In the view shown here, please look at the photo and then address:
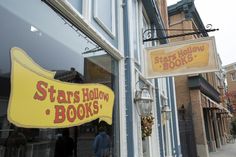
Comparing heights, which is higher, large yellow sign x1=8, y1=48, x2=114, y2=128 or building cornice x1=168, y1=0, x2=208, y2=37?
building cornice x1=168, y1=0, x2=208, y2=37

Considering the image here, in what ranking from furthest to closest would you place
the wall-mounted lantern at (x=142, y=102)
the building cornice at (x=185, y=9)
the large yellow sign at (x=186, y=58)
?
1. the building cornice at (x=185, y=9)
2. the large yellow sign at (x=186, y=58)
3. the wall-mounted lantern at (x=142, y=102)

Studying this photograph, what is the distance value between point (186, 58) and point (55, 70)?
10.9 feet

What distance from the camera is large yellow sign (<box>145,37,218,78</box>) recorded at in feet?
16.6

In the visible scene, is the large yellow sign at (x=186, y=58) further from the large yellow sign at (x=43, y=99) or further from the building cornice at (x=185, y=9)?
the building cornice at (x=185, y=9)

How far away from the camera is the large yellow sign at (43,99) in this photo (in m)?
2.06

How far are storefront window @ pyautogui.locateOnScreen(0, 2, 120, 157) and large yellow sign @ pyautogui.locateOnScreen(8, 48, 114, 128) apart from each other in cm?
5

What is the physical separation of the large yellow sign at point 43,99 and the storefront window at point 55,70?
0.18 feet

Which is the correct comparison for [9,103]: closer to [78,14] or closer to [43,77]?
[43,77]

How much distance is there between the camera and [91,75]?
3.52 meters

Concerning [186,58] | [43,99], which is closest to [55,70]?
[43,99]

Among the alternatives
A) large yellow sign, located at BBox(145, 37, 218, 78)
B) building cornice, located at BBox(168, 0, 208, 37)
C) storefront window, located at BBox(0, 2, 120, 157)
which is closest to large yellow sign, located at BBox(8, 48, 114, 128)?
storefront window, located at BBox(0, 2, 120, 157)

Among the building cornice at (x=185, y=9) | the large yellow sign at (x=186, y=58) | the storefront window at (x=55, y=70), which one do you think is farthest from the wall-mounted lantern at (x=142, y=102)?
the building cornice at (x=185, y=9)

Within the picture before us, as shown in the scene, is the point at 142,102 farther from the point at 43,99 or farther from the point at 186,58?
the point at 43,99

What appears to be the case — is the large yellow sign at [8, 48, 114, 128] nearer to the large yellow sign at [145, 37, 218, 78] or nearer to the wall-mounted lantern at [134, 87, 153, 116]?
the wall-mounted lantern at [134, 87, 153, 116]
